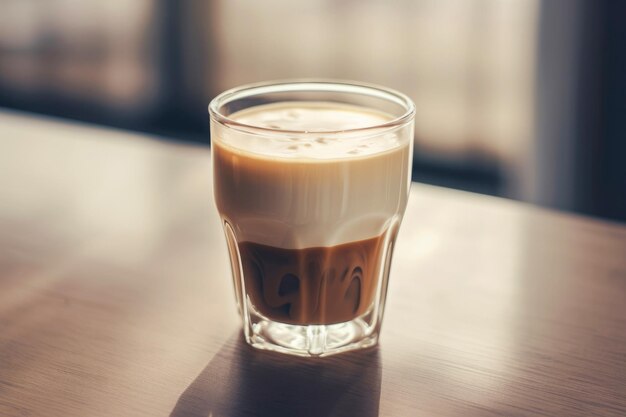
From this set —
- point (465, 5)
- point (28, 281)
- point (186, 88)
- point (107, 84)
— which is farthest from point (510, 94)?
point (28, 281)

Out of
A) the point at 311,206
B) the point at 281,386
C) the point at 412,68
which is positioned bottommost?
the point at 412,68

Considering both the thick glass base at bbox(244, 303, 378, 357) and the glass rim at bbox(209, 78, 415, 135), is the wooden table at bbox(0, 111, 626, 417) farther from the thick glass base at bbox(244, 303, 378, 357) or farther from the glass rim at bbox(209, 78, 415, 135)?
the glass rim at bbox(209, 78, 415, 135)

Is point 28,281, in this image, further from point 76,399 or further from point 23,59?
point 23,59

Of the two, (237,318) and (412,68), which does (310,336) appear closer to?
(237,318)

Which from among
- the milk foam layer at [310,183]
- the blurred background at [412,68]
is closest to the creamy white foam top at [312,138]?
the milk foam layer at [310,183]

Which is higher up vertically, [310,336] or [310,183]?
[310,183]

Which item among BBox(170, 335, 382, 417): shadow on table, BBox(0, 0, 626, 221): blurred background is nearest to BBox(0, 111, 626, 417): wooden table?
BBox(170, 335, 382, 417): shadow on table

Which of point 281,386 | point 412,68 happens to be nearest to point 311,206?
point 281,386

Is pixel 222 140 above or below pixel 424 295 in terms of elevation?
above
